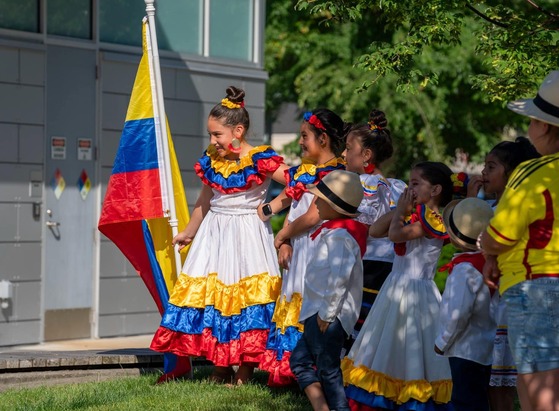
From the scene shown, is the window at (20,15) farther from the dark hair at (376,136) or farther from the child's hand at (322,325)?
the child's hand at (322,325)

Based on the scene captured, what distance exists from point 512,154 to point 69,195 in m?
5.69

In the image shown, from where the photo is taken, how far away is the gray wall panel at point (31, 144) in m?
10.3

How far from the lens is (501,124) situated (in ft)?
71.0

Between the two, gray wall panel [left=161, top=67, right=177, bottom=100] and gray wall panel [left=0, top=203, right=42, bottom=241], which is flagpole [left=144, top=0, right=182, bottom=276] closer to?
gray wall panel [left=0, top=203, right=42, bottom=241]

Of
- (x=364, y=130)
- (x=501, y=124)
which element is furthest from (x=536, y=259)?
(x=501, y=124)

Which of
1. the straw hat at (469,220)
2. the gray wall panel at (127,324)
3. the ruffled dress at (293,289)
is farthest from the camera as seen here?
the gray wall panel at (127,324)

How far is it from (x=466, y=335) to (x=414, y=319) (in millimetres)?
657

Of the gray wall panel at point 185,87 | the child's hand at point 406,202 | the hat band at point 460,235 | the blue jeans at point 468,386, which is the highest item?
the gray wall panel at point 185,87

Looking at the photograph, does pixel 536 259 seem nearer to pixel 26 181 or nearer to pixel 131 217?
pixel 131 217

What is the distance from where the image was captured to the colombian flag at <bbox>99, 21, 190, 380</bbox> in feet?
27.3

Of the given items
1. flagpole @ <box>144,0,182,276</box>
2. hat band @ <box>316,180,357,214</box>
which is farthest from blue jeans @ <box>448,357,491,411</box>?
flagpole @ <box>144,0,182,276</box>

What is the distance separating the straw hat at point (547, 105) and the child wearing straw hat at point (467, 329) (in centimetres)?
105

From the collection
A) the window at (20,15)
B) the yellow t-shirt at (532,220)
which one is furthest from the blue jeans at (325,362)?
the window at (20,15)

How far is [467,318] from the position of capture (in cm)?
580
